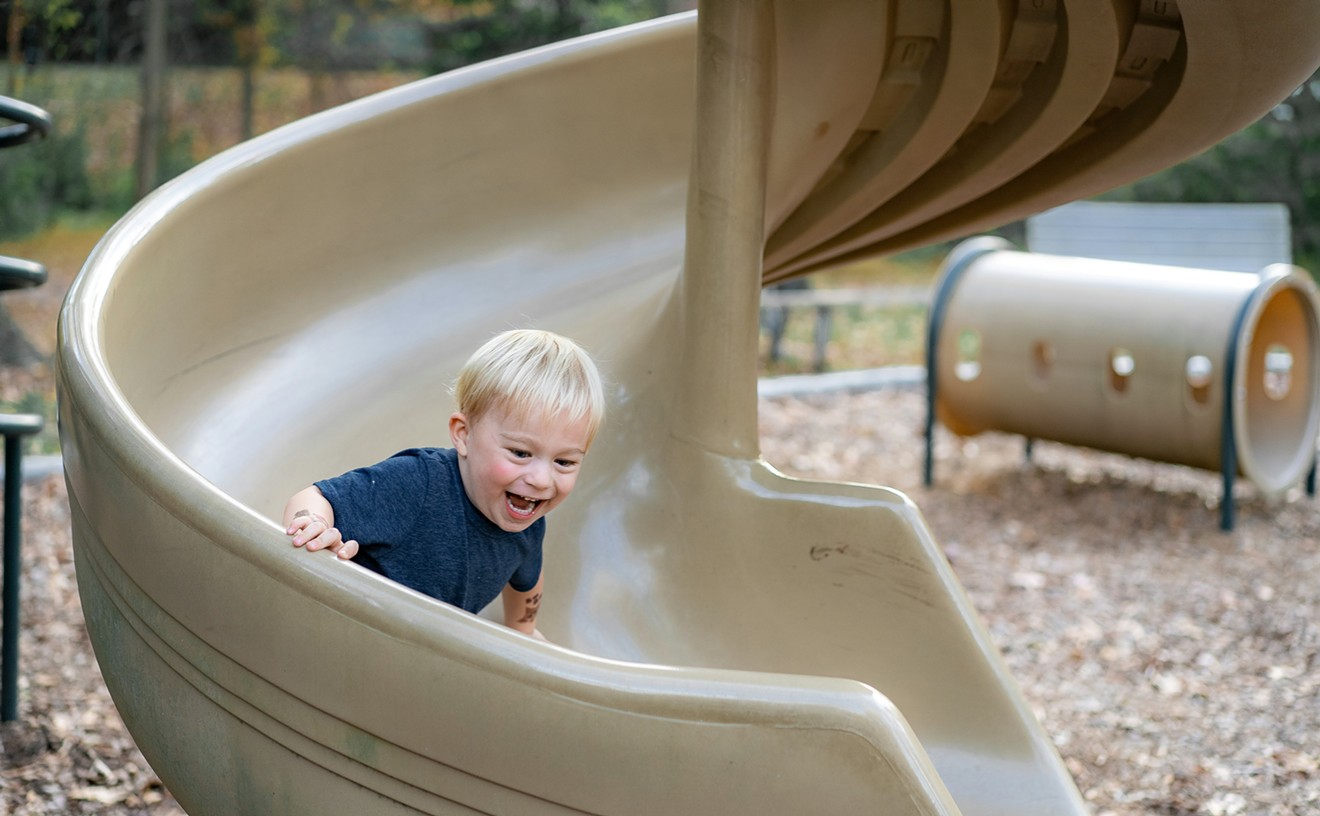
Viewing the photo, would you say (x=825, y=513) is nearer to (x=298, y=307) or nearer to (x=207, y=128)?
(x=298, y=307)

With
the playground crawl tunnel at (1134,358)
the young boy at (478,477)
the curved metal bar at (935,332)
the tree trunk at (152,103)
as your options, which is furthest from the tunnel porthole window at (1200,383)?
the tree trunk at (152,103)

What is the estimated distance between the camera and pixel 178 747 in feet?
5.40

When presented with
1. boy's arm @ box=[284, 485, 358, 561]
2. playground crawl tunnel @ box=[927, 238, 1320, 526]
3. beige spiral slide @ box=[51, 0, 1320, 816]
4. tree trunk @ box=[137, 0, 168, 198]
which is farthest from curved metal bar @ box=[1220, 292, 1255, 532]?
tree trunk @ box=[137, 0, 168, 198]

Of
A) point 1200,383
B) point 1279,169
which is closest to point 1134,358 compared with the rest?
point 1200,383

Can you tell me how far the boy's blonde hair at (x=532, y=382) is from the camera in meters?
1.69

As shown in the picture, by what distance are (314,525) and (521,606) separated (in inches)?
24.3

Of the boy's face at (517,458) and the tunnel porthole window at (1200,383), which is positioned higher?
the boy's face at (517,458)

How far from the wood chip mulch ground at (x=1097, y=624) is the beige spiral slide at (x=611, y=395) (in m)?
0.67

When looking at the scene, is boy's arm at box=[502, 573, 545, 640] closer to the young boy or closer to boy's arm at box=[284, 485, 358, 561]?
the young boy

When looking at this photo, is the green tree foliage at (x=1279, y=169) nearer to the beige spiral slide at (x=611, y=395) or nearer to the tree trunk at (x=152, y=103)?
the tree trunk at (x=152, y=103)

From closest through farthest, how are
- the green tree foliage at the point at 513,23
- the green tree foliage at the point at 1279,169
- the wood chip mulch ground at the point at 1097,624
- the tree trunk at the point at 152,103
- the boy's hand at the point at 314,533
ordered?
the boy's hand at the point at 314,533 → the wood chip mulch ground at the point at 1097,624 → the tree trunk at the point at 152,103 → the green tree foliage at the point at 513,23 → the green tree foliage at the point at 1279,169

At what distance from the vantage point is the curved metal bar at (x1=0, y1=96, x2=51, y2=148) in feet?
8.14

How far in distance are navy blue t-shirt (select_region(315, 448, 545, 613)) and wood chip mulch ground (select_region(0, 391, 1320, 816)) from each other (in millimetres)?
1008

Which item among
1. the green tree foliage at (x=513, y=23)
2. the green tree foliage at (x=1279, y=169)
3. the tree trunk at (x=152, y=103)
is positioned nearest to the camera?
the tree trunk at (x=152, y=103)
